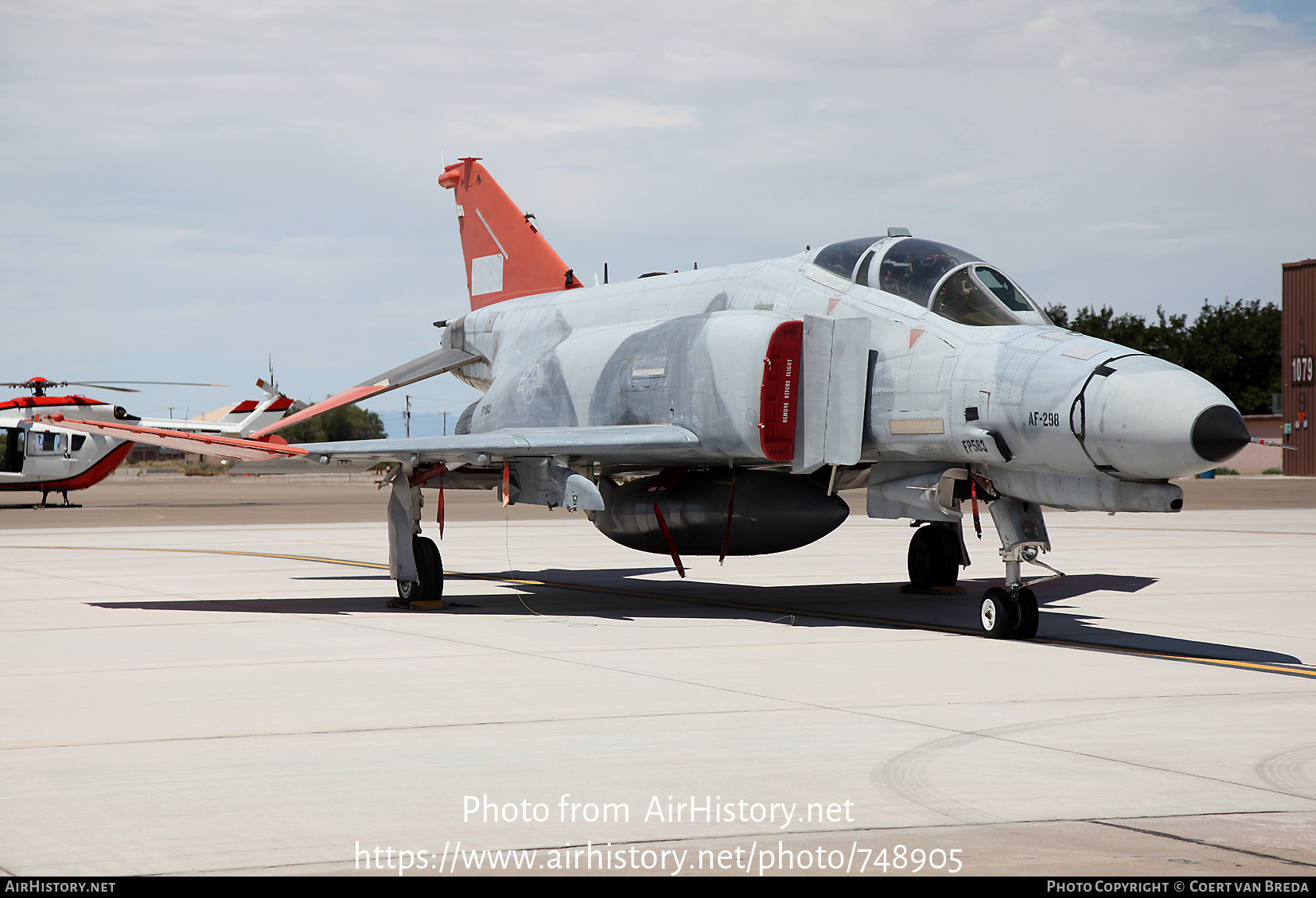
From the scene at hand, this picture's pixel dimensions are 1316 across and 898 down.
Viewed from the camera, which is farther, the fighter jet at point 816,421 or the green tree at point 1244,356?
the green tree at point 1244,356

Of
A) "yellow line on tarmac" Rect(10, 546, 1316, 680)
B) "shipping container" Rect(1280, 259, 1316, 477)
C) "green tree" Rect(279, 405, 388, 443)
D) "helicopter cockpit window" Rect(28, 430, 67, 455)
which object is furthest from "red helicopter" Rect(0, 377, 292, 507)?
"green tree" Rect(279, 405, 388, 443)

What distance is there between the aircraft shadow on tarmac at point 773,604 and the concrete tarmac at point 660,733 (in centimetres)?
9

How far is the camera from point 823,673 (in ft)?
28.4

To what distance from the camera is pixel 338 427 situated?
153 meters

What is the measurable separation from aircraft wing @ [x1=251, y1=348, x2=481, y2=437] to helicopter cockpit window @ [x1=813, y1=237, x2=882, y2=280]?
693cm

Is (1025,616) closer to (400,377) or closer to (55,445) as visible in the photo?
(400,377)

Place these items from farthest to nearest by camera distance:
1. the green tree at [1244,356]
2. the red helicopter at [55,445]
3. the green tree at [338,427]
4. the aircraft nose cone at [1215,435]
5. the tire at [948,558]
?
the green tree at [338,427], the green tree at [1244,356], the red helicopter at [55,445], the tire at [948,558], the aircraft nose cone at [1215,435]

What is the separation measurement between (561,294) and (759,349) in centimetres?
520

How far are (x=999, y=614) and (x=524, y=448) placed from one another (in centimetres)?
447

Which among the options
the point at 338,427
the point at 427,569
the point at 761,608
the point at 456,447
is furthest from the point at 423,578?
the point at 338,427

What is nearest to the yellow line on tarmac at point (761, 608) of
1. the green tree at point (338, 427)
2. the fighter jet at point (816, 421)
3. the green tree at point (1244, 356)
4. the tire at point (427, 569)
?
the fighter jet at point (816, 421)

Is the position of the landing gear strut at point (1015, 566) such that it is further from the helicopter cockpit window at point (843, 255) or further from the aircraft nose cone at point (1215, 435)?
the helicopter cockpit window at point (843, 255)

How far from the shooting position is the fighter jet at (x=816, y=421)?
934 cm

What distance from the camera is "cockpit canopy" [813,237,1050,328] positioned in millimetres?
10680
